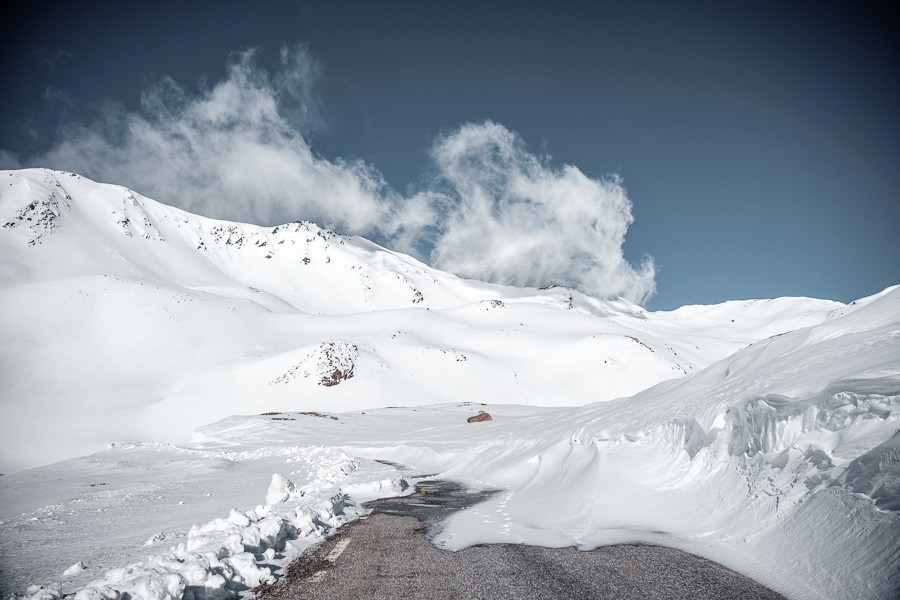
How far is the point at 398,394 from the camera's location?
6075cm

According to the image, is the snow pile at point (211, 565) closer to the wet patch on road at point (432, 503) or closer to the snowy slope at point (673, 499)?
the snowy slope at point (673, 499)

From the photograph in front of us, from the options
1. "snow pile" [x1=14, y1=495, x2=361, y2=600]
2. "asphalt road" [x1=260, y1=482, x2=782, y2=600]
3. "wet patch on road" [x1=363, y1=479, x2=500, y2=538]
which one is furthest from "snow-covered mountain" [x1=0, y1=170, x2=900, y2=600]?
"wet patch on road" [x1=363, y1=479, x2=500, y2=538]

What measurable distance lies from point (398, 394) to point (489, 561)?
5668 cm

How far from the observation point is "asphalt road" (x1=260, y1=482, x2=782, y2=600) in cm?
447

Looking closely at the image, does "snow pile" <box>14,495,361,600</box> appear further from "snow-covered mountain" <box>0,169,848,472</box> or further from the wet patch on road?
"snow-covered mountain" <box>0,169,848,472</box>

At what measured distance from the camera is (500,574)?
16.4 feet

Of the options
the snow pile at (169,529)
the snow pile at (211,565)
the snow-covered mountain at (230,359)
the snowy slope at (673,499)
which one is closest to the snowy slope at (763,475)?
the snowy slope at (673,499)

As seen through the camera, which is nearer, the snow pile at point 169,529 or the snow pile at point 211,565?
the snow pile at point 211,565

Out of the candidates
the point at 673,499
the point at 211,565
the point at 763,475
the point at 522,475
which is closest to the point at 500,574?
the point at 211,565

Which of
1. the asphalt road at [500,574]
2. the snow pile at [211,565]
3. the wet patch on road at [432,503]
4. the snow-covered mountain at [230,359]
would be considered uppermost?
the snow-covered mountain at [230,359]

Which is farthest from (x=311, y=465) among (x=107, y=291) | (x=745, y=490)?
(x=107, y=291)

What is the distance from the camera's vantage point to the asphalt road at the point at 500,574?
4.47 meters

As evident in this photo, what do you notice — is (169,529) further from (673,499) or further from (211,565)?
(673,499)

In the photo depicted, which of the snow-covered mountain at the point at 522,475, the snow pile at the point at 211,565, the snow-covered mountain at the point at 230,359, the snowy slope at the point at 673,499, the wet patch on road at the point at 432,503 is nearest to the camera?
the snow pile at the point at 211,565
